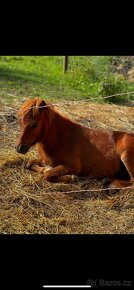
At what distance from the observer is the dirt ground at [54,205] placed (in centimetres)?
412

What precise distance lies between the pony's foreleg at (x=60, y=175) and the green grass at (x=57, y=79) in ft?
7.69

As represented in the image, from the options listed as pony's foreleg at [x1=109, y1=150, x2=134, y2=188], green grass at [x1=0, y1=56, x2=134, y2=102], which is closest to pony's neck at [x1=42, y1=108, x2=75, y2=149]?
pony's foreleg at [x1=109, y1=150, x2=134, y2=188]

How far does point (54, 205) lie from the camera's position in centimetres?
447

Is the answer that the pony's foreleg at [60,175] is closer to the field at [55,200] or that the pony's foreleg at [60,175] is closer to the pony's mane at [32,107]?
the field at [55,200]

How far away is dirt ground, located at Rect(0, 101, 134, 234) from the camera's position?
412 cm

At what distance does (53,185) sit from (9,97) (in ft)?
9.45

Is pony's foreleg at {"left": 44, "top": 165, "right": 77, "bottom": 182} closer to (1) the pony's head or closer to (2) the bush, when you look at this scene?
(1) the pony's head

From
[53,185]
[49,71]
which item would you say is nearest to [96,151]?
[53,185]

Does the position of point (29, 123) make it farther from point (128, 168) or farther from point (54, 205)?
point (128, 168)

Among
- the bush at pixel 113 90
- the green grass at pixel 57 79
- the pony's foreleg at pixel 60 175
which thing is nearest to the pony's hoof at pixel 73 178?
the pony's foreleg at pixel 60 175

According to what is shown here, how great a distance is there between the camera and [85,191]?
4.74 meters

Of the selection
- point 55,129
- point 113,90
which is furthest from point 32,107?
point 113,90
